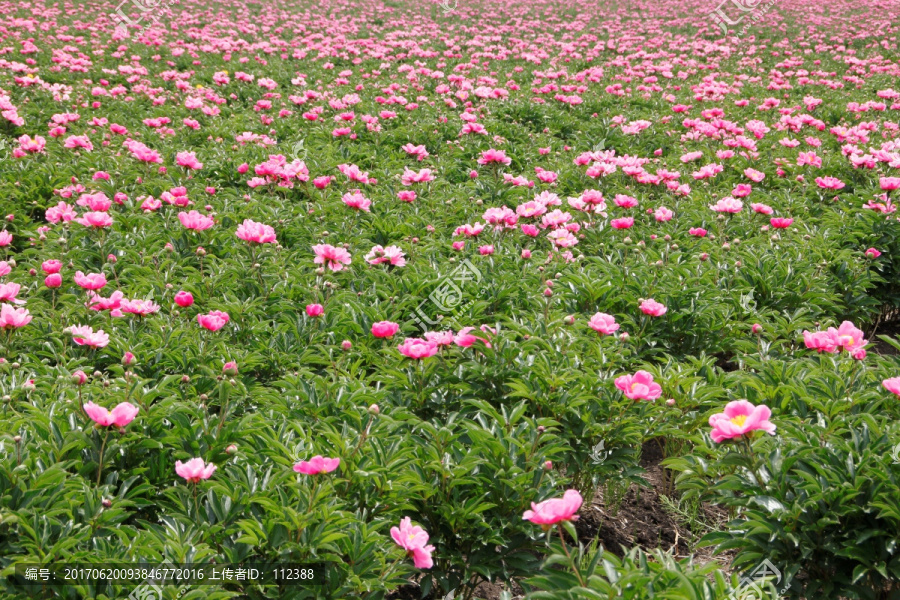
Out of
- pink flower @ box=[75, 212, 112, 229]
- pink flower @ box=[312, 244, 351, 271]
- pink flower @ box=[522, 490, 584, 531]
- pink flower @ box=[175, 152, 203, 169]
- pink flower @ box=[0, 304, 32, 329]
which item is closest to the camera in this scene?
pink flower @ box=[522, 490, 584, 531]

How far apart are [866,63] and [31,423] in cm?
1305

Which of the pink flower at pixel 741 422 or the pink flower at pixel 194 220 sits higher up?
the pink flower at pixel 741 422

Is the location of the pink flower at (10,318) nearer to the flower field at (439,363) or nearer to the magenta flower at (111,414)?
the flower field at (439,363)

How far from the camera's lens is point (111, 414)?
6.86 ft

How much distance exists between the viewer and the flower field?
2027 millimetres

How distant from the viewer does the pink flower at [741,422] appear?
6.33ft

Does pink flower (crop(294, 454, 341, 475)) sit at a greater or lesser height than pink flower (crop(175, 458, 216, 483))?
greater

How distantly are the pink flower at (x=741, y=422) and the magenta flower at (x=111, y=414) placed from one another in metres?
1.72

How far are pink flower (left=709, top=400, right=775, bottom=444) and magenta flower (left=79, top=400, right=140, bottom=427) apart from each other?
1.72 m

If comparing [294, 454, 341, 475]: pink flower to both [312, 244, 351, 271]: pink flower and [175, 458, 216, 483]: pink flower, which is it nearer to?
[175, 458, 216, 483]: pink flower

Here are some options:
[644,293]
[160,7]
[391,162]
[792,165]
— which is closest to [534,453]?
[644,293]

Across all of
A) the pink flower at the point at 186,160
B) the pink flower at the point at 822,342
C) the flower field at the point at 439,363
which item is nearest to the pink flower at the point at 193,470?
the flower field at the point at 439,363

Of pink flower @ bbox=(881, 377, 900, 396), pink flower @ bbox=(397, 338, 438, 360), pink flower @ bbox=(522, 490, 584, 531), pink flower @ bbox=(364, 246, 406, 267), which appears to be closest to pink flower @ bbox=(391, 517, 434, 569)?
pink flower @ bbox=(522, 490, 584, 531)

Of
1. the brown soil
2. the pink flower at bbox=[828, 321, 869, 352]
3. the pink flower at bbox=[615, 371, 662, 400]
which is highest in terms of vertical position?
the pink flower at bbox=[828, 321, 869, 352]
